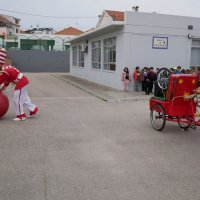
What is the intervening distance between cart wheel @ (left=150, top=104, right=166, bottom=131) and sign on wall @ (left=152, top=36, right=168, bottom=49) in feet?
29.1

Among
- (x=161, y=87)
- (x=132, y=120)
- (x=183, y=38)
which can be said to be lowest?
(x=132, y=120)

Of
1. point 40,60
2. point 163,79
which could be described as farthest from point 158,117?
point 40,60

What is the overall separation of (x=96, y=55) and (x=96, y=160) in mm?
16041

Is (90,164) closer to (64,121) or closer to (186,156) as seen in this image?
(186,156)

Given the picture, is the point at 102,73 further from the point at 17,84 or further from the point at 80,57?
the point at 17,84

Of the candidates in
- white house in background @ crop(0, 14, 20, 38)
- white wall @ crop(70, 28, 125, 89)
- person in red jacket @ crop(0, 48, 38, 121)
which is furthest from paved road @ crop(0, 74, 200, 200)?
white house in background @ crop(0, 14, 20, 38)

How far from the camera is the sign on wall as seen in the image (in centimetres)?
1605

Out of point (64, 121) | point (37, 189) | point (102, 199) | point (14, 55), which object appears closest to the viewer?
point (102, 199)

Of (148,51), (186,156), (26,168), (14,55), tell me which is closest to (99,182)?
(26,168)

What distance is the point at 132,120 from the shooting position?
8867mm

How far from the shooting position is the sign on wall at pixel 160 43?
16047 mm

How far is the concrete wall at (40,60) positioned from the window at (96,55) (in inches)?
588

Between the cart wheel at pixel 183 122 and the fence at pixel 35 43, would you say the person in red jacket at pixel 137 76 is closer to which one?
the cart wheel at pixel 183 122

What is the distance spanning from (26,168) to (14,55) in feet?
104
